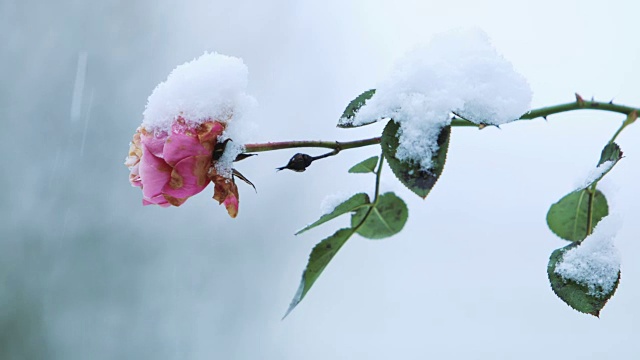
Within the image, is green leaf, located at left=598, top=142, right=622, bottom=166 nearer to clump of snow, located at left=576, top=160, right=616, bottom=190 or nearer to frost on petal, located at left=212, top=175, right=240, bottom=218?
clump of snow, located at left=576, top=160, right=616, bottom=190

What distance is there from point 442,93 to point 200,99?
10 centimetres

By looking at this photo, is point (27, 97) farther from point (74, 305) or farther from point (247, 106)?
point (247, 106)

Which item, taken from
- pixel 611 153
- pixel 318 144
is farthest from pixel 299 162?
pixel 611 153

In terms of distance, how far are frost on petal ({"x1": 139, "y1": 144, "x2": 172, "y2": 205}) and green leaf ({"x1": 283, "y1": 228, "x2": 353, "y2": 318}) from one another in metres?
0.08

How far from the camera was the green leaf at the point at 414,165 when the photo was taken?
17 cm

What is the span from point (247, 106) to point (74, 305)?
15.6 ft

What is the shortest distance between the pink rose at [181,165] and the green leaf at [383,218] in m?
0.06

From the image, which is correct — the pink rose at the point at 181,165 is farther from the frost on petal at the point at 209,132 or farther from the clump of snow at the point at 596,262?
the clump of snow at the point at 596,262

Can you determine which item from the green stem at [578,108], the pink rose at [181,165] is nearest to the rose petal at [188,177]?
the pink rose at [181,165]

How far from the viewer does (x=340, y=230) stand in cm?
20

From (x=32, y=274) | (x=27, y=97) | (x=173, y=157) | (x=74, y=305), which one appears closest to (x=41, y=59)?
(x=27, y=97)

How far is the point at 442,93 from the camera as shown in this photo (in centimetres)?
18

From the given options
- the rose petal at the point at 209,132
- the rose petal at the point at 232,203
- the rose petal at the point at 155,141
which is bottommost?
the rose petal at the point at 232,203

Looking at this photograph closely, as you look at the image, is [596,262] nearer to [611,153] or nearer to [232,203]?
[611,153]
